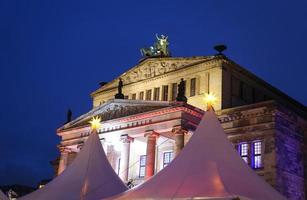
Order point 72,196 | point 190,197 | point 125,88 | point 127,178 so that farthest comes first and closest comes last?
point 125,88 → point 127,178 → point 72,196 → point 190,197

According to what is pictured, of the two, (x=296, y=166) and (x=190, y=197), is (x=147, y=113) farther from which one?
(x=190, y=197)

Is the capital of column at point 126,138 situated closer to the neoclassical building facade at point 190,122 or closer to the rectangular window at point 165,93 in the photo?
the neoclassical building facade at point 190,122

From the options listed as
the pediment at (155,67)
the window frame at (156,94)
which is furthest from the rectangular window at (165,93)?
the pediment at (155,67)

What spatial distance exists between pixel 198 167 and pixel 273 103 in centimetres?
1755

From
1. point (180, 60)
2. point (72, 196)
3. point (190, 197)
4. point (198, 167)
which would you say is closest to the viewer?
point (190, 197)

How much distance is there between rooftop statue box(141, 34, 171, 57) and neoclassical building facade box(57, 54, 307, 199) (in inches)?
41.8

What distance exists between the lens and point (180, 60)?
124 ft

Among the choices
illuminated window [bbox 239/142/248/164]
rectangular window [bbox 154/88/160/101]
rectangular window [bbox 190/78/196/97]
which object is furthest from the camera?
rectangular window [bbox 154/88/160/101]

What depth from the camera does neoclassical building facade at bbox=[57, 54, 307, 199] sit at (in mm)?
30938

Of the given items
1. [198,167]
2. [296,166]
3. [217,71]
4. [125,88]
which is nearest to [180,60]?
[217,71]

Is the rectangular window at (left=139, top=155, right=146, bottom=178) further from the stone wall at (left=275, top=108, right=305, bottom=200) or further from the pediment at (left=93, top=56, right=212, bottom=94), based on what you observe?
the stone wall at (left=275, top=108, right=305, bottom=200)

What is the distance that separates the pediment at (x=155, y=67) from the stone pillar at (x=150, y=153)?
7662 millimetres

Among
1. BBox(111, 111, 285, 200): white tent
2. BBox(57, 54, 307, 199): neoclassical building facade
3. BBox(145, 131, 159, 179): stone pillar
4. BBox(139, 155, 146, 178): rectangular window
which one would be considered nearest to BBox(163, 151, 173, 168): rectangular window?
BBox(57, 54, 307, 199): neoclassical building facade

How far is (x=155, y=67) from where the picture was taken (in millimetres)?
39625
